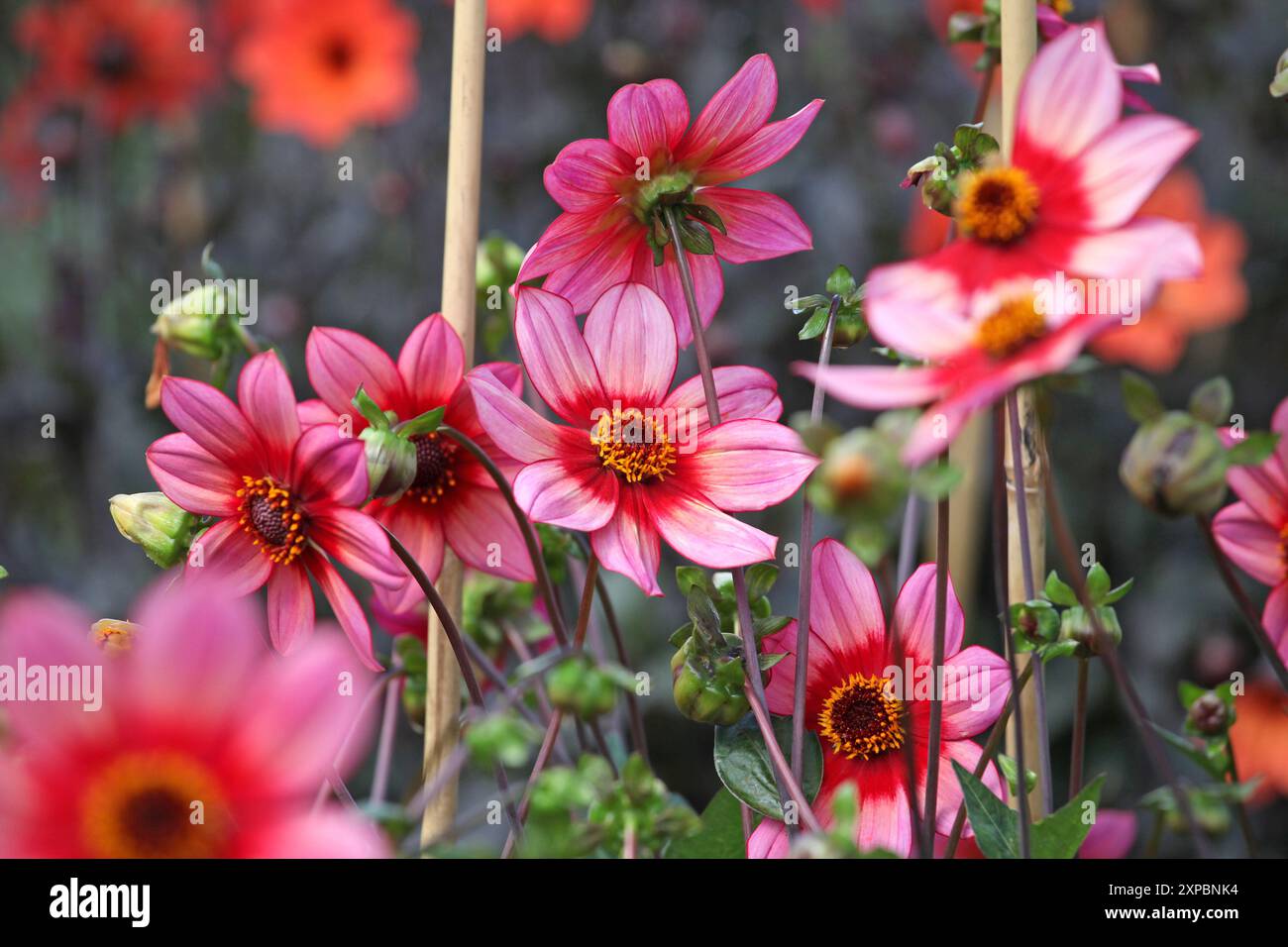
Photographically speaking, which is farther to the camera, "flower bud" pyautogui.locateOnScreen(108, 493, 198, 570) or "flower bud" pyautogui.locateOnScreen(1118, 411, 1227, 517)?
"flower bud" pyautogui.locateOnScreen(108, 493, 198, 570)

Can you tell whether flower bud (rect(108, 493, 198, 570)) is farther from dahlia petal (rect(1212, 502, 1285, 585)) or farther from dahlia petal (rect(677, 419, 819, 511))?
dahlia petal (rect(1212, 502, 1285, 585))

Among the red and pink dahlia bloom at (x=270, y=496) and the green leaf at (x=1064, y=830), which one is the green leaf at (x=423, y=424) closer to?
the red and pink dahlia bloom at (x=270, y=496)

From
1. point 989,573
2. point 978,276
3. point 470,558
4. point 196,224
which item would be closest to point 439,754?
point 470,558

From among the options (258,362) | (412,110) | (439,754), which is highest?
(412,110)

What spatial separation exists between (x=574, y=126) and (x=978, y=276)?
944 mm

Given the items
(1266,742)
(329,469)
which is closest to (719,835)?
(329,469)

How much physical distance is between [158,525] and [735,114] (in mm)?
192

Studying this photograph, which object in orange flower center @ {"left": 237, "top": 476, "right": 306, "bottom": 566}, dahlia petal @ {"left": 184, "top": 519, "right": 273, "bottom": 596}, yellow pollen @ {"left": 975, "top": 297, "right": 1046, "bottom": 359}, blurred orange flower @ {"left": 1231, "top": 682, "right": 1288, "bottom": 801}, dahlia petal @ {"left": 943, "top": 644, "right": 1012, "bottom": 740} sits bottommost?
blurred orange flower @ {"left": 1231, "top": 682, "right": 1288, "bottom": 801}

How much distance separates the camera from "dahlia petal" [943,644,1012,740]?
0.32 m

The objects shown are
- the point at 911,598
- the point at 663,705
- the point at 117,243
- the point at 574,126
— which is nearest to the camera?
the point at 911,598

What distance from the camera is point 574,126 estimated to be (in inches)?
45.5

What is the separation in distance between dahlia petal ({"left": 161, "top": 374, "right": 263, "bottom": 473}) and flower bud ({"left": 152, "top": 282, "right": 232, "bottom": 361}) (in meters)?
0.10

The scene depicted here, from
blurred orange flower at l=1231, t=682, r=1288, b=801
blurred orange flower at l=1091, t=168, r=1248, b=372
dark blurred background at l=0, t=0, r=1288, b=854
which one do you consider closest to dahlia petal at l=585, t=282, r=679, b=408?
blurred orange flower at l=1231, t=682, r=1288, b=801
